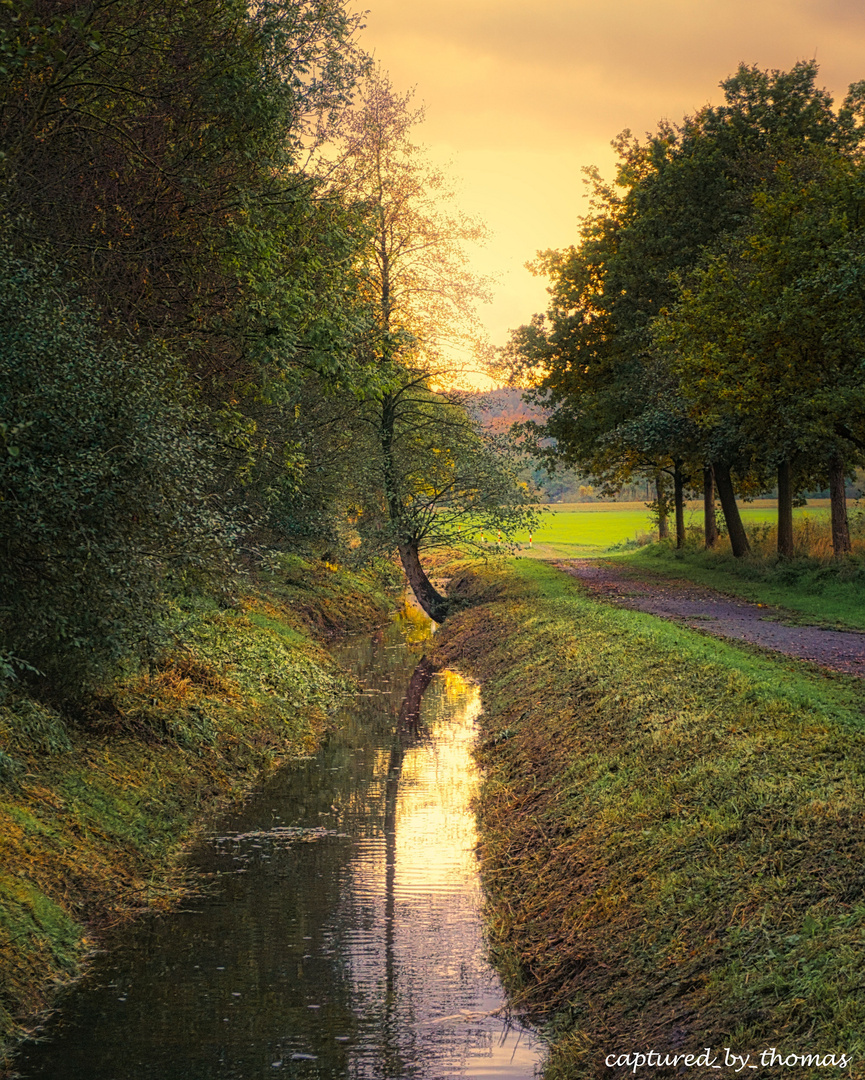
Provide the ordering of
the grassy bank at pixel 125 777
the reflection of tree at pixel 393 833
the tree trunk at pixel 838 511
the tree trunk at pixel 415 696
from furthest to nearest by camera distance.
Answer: the tree trunk at pixel 838 511 → the tree trunk at pixel 415 696 → the grassy bank at pixel 125 777 → the reflection of tree at pixel 393 833

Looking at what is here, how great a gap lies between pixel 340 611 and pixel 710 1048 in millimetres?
29054

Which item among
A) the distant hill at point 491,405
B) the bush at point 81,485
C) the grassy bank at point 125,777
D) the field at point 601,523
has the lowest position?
the grassy bank at point 125,777

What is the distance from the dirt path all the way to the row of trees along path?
4.47 metres

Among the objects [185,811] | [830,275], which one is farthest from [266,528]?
[830,275]

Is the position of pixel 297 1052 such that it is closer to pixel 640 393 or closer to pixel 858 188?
pixel 858 188

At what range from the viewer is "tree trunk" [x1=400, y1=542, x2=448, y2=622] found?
3231 cm

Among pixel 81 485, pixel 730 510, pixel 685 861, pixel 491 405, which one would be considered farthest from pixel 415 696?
Answer: pixel 730 510

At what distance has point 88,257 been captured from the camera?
42.2 feet

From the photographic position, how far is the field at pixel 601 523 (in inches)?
2516

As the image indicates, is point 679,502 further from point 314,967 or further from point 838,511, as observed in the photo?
point 314,967

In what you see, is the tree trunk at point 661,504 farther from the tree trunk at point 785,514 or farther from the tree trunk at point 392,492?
the tree trunk at point 392,492

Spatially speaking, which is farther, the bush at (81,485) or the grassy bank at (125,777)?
the bush at (81,485)

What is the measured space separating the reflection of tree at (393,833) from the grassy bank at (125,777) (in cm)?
170

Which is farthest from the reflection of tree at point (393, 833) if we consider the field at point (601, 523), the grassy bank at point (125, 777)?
the field at point (601, 523)
